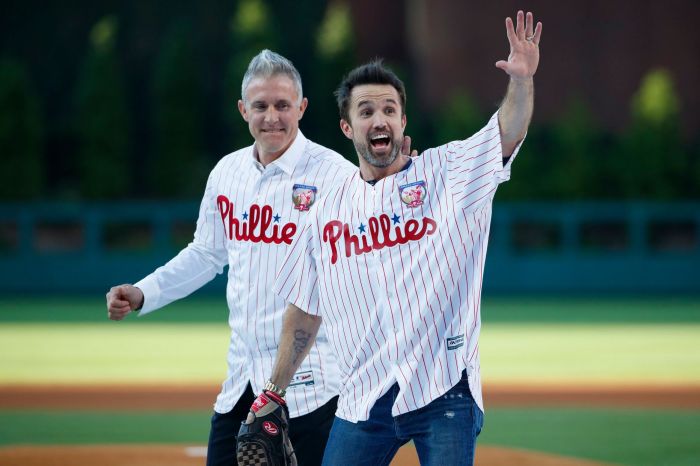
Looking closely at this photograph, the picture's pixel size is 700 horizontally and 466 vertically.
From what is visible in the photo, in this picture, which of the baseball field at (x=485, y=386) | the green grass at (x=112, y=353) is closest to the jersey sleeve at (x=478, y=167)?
the baseball field at (x=485, y=386)

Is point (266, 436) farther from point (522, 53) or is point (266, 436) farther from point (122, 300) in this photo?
point (522, 53)

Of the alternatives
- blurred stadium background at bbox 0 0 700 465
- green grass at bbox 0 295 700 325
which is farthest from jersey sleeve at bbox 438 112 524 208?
green grass at bbox 0 295 700 325

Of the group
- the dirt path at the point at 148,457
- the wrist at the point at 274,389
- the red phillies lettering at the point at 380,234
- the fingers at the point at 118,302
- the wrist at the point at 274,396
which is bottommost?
the dirt path at the point at 148,457

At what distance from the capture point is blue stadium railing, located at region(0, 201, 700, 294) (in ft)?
81.5

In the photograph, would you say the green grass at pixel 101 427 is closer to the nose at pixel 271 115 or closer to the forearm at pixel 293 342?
the nose at pixel 271 115

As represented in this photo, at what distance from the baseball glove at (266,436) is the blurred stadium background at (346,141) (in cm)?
1218

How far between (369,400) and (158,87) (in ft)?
89.6

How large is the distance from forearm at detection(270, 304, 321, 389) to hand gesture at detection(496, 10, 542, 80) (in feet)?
4.14

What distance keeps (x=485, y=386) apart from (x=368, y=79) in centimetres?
762

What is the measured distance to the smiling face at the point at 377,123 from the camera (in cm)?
400

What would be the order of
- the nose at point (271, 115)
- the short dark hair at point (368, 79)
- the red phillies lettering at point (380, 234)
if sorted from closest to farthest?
the red phillies lettering at point (380, 234) < the short dark hair at point (368, 79) < the nose at point (271, 115)

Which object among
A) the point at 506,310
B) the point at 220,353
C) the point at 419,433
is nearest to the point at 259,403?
the point at 419,433

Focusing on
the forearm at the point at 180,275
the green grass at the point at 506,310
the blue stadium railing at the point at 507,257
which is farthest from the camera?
the blue stadium railing at the point at 507,257

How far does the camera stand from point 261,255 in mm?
Result: 4773
